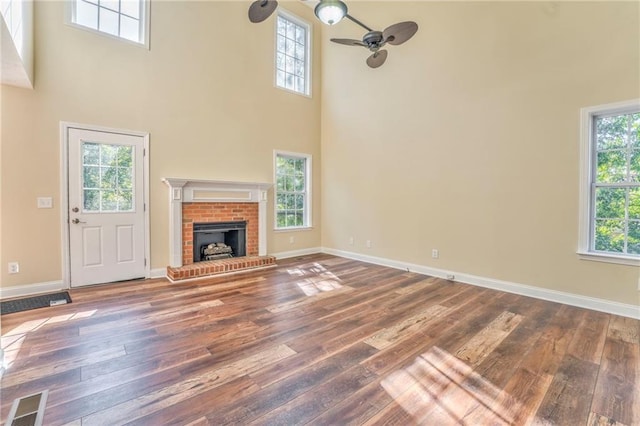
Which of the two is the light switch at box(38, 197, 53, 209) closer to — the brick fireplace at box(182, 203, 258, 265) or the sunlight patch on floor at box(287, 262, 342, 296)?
the brick fireplace at box(182, 203, 258, 265)

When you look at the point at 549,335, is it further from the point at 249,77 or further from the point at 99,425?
the point at 249,77

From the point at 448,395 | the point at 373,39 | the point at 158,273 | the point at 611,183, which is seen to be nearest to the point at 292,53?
the point at 373,39

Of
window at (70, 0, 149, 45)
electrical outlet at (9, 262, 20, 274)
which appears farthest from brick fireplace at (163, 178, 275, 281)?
window at (70, 0, 149, 45)

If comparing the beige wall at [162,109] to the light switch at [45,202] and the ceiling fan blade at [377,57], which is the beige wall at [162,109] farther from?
the ceiling fan blade at [377,57]

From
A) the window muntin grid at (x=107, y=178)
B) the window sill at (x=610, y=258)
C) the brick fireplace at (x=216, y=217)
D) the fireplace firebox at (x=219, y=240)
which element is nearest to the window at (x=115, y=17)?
the window muntin grid at (x=107, y=178)

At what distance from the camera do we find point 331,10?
8.83 ft

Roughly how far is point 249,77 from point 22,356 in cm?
488

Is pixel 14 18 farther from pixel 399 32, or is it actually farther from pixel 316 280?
pixel 316 280

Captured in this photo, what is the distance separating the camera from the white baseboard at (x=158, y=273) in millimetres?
4582

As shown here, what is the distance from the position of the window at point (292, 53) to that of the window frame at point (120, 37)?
7.51 feet

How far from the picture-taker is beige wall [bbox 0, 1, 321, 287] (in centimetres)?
368

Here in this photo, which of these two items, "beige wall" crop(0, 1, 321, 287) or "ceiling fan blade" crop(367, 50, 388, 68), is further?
"beige wall" crop(0, 1, 321, 287)

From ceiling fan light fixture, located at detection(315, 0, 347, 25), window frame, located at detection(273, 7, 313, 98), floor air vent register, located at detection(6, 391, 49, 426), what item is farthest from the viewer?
window frame, located at detection(273, 7, 313, 98)

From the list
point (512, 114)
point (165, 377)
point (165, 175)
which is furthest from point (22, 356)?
point (512, 114)
